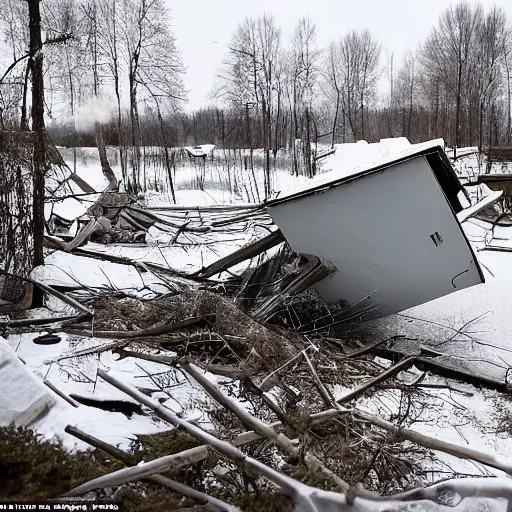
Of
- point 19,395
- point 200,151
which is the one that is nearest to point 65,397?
point 19,395

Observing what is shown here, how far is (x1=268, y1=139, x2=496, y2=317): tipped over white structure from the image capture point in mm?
5148

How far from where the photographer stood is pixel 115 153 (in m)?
28.0

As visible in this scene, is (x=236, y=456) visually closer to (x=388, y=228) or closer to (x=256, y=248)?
(x=388, y=228)

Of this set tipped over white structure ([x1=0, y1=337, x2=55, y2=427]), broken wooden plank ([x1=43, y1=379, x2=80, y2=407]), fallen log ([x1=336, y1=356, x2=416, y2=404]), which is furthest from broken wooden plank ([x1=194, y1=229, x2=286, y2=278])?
tipped over white structure ([x1=0, y1=337, x2=55, y2=427])

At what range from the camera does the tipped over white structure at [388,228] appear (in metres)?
5.15

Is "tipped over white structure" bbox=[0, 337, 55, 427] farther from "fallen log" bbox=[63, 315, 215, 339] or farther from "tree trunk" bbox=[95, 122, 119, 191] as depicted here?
"tree trunk" bbox=[95, 122, 119, 191]

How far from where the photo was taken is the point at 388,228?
17.5 feet

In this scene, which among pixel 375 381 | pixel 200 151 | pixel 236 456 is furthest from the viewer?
pixel 200 151

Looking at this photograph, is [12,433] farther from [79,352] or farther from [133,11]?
[133,11]

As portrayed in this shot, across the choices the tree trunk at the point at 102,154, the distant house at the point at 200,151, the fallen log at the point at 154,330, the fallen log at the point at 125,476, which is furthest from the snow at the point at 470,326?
the distant house at the point at 200,151

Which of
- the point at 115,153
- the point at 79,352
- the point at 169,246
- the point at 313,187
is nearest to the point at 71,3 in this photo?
the point at 115,153

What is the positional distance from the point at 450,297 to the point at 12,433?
626cm

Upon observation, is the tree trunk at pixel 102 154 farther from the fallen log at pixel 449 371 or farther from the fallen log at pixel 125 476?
→ the fallen log at pixel 125 476

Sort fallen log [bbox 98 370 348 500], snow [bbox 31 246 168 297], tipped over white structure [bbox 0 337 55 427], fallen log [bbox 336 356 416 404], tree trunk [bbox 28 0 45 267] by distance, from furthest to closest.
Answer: tree trunk [bbox 28 0 45 267]
snow [bbox 31 246 168 297]
fallen log [bbox 336 356 416 404]
tipped over white structure [bbox 0 337 55 427]
fallen log [bbox 98 370 348 500]
